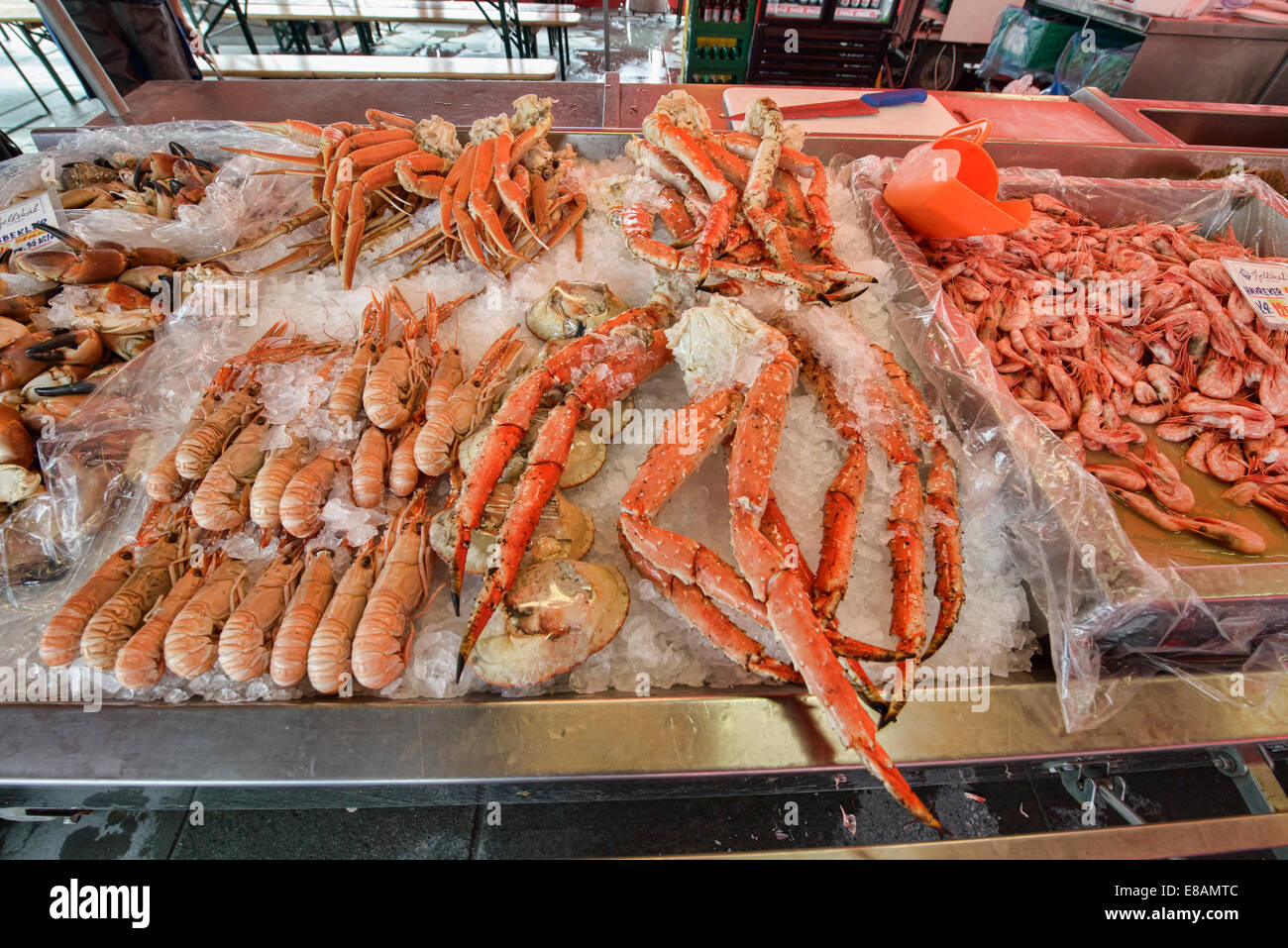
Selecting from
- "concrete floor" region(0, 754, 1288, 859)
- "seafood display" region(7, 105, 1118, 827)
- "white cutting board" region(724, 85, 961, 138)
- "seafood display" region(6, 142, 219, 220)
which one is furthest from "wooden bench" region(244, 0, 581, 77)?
"concrete floor" region(0, 754, 1288, 859)

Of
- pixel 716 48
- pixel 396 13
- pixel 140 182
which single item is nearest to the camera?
pixel 140 182

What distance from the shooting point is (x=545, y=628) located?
1325 millimetres

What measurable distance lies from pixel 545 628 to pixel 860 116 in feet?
10.7

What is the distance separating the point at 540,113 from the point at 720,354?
5.69 feet

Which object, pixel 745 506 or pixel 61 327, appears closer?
pixel 745 506

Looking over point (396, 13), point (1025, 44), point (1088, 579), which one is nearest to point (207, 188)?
point (1088, 579)

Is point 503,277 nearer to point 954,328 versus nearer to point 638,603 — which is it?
point 638,603

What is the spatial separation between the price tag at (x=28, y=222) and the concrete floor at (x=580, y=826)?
7.30 ft

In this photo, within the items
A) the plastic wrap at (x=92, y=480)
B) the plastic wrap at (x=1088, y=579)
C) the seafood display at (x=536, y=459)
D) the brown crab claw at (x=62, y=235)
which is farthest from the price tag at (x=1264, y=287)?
the brown crab claw at (x=62, y=235)

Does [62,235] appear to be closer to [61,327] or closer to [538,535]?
[61,327]

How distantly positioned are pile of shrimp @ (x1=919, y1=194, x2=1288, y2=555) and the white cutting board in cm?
97

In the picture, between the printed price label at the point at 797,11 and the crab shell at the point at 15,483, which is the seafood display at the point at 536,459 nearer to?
the crab shell at the point at 15,483

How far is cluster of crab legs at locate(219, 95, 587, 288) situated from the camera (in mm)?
2188

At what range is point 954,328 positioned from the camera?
1.79 m
